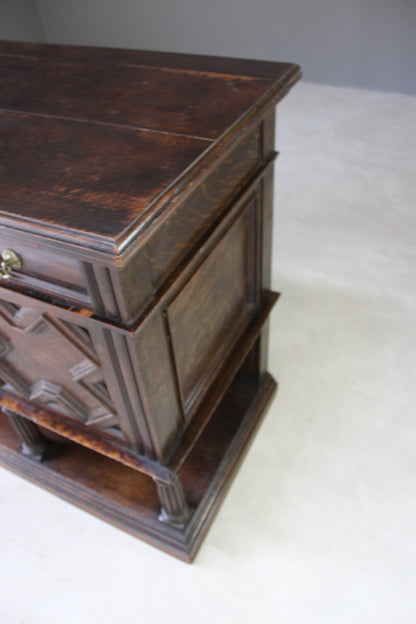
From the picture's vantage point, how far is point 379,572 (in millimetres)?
1144

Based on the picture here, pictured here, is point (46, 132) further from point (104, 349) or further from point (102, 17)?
point (102, 17)

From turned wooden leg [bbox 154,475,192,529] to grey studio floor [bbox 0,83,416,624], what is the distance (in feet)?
0.36

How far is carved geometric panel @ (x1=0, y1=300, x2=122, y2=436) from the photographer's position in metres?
0.87

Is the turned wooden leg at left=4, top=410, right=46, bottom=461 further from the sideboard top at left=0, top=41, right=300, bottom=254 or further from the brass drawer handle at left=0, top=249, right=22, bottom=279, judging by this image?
the sideboard top at left=0, top=41, right=300, bottom=254

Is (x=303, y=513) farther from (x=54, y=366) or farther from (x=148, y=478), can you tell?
(x=54, y=366)

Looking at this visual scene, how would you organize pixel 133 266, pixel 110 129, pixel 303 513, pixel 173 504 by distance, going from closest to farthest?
pixel 133 266
pixel 110 129
pixel 173 504
pixel 303 513

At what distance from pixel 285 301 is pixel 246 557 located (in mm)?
871

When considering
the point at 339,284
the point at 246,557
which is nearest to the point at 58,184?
the point at 246,557

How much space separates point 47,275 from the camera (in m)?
0.77

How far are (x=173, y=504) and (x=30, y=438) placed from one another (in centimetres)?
41

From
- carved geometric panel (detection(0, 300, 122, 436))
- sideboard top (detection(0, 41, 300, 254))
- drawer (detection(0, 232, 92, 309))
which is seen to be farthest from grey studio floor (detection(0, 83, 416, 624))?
sideboard top (detection(0, 41, 300, 254))

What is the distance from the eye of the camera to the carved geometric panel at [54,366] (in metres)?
0.87

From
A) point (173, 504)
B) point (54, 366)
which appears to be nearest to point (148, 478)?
point (173, 504)

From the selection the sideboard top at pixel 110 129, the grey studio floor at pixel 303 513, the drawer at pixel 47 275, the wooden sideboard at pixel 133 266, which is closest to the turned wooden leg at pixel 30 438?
the wooden sideboard at pixel 133 266
